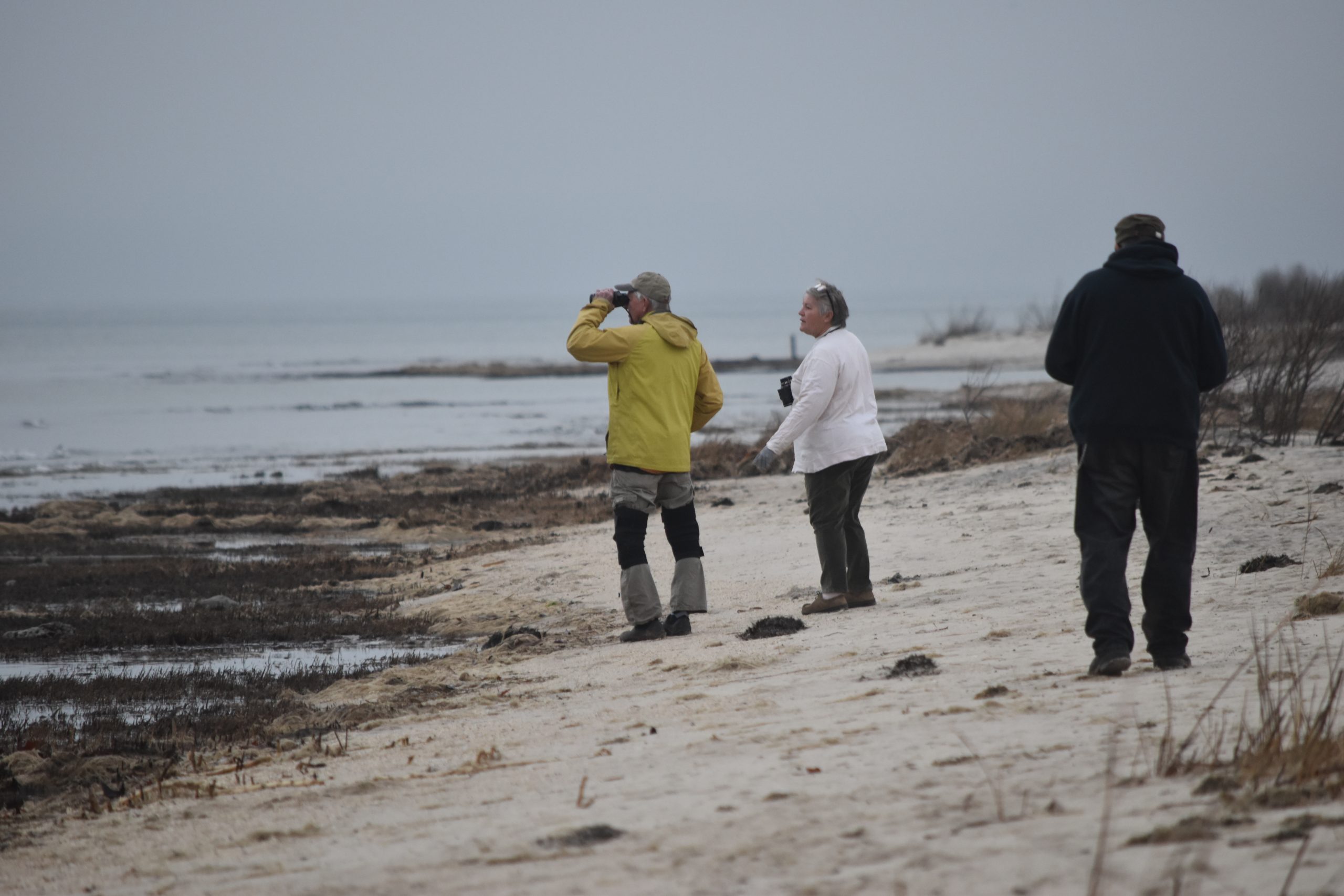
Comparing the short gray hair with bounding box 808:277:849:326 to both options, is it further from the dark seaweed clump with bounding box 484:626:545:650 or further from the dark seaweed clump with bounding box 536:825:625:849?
the dark seaweed clump with bounding box 536:825:625:849

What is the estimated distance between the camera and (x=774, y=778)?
3.81 metres

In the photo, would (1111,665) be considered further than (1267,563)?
No

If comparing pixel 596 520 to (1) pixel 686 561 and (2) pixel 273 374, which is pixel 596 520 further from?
(2) pixel 273 374

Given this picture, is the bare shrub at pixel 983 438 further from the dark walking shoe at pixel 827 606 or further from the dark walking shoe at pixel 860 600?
the dark walking shoe at pixel 827 606

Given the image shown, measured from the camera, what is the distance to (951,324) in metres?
80.2

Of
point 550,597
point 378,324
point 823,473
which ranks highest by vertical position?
point 378,324

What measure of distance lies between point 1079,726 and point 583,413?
3660 cm

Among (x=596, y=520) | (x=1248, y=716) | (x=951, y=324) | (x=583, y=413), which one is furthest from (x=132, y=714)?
(x=951, y=324)

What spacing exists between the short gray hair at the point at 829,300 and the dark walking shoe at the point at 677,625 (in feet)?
6.56

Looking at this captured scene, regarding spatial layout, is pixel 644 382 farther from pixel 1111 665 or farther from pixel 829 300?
pixel 1111 665

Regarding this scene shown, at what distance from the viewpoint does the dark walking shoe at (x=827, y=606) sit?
24.4 feet

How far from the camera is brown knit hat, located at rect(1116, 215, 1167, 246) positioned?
4836 mm

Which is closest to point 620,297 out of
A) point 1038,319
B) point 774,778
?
point 774,778

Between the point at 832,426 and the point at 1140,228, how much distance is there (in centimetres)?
261
